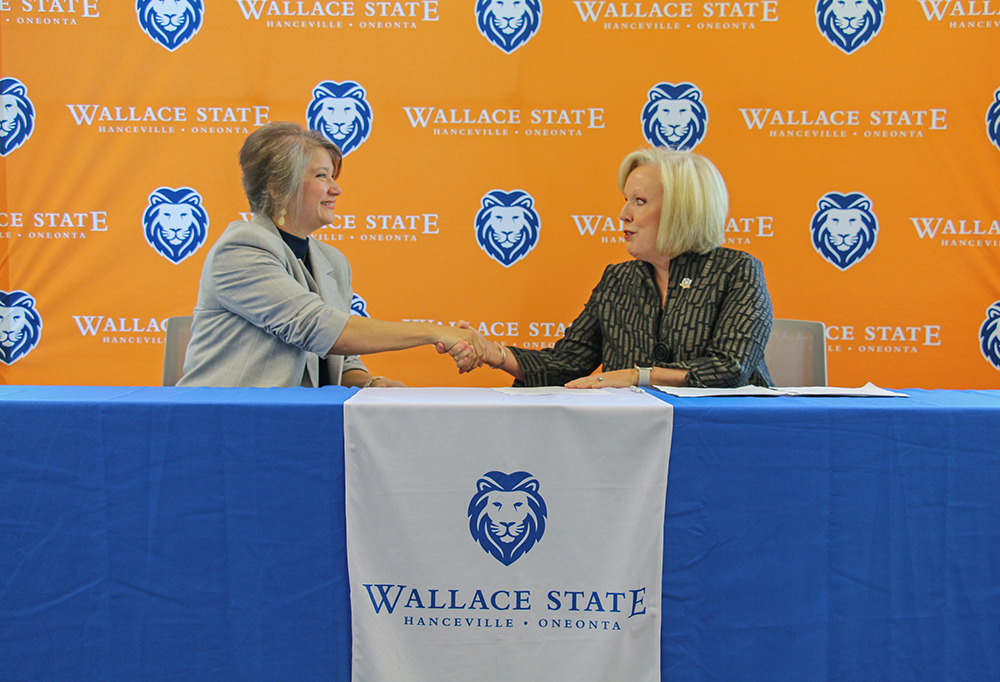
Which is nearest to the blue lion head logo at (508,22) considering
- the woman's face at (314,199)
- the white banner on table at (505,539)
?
the woman's face at (314,199)

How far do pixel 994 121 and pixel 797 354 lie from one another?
191 centimetres

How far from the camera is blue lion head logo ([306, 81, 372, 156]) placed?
10.9 ft

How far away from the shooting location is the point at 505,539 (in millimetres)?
1267

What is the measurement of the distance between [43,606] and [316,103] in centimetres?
264

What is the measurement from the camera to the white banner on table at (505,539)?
4.15ft

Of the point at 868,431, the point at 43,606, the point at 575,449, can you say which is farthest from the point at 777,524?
the point at 43,606

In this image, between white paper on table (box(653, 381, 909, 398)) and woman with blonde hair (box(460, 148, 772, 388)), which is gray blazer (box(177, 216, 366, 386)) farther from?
white paper on table (box(653, 381, 909, 398))

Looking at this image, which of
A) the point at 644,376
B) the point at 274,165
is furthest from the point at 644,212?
the point at 274,165

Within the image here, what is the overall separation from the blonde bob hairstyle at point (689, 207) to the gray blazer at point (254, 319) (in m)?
1.06

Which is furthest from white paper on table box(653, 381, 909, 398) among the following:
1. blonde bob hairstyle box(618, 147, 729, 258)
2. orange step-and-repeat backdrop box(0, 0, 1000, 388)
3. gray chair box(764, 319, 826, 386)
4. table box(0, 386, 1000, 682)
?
orange step-and-repeat backdrop box(0, 0, 1000, 388)

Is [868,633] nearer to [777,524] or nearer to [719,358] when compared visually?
[777,524]

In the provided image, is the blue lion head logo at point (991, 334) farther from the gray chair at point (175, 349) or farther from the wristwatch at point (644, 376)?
the gray chair at point (175, 349)

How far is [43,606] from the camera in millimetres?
1284

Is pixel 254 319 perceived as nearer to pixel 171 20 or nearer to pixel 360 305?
pixel 360 305
